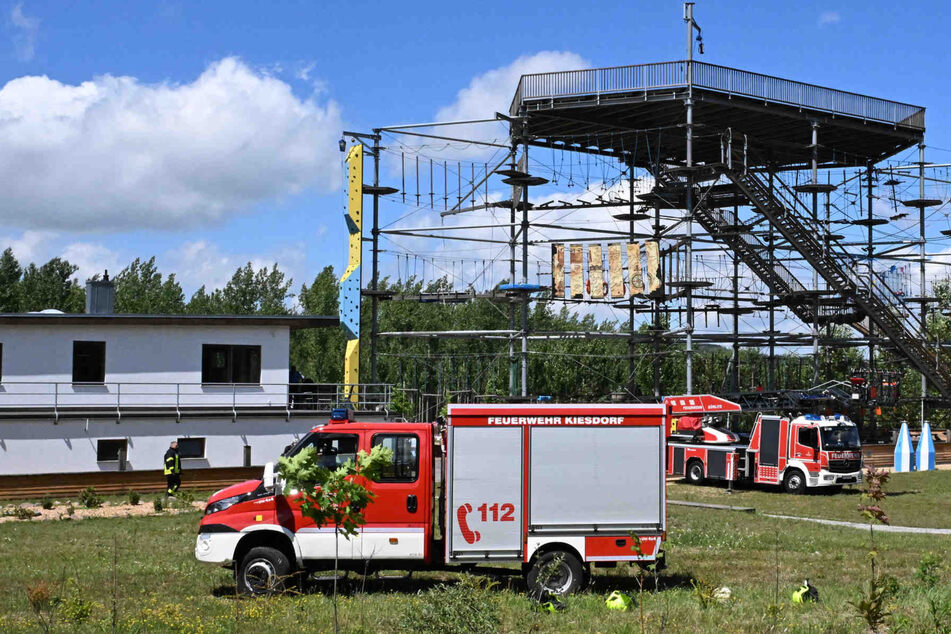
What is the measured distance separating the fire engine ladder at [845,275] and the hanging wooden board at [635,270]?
5.08 meters

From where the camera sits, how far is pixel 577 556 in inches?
631

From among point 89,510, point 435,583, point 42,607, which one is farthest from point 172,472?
point 42,607

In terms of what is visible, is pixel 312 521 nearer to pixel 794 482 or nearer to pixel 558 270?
pixel 794 482

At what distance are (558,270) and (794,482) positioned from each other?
15.2 m

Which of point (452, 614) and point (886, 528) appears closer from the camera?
point (452, 614)

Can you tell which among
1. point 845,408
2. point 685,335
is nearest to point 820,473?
point 685,335

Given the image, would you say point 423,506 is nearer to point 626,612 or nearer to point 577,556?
point 577,556

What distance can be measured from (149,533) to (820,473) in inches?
906

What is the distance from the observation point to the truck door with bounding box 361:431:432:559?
15891 mm

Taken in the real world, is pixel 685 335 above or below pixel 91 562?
above

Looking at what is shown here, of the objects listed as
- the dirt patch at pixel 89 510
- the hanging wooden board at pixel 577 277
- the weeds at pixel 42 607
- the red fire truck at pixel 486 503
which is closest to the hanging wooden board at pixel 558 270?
the hanging wooden board at pixel 577 277

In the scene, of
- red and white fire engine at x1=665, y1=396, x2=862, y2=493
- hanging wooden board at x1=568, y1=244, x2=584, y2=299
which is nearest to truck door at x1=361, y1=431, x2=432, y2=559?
red and white fire engine at x1=665, y1=396, x2=862, y2=493

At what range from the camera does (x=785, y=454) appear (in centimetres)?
3744

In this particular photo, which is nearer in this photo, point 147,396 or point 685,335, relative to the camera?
point 147,396
